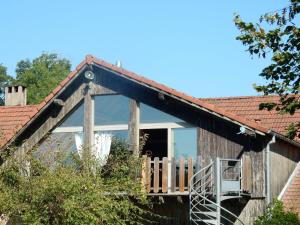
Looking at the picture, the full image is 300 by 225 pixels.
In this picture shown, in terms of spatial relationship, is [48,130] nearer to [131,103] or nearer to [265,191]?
[131,103]

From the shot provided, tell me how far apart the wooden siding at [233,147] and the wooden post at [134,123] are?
6.30 feet

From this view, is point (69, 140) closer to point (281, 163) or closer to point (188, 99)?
point (188, 99)

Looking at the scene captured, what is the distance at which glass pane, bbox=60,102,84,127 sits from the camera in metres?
21.9

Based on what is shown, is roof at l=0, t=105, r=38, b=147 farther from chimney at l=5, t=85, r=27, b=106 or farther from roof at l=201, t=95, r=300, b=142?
roof at l=201, t=95, r=300, b=142

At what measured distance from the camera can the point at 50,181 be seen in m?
15.3

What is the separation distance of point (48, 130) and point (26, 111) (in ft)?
13.9

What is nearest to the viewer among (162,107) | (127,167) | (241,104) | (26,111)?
(127,167)

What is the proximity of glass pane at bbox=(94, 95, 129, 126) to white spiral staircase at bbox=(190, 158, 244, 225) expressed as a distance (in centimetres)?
335

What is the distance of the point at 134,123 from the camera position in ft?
68.2

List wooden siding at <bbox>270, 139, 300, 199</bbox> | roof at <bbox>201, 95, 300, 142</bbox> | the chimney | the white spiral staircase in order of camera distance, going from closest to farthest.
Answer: the white spiral staircase → wooden siding at <bbox>270, 139, 300, 199</bbox> → roof at <bbox>201, 95, 300, 142</bbox> → the chimney

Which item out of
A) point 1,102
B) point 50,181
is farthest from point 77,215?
point 1,102

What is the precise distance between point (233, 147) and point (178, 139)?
1.72 metres

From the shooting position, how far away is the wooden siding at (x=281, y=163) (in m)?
19.9

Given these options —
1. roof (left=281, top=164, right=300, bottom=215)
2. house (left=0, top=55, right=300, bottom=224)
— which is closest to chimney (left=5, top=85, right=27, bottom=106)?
house (left=0, top=55, right=300, bottom=224)
